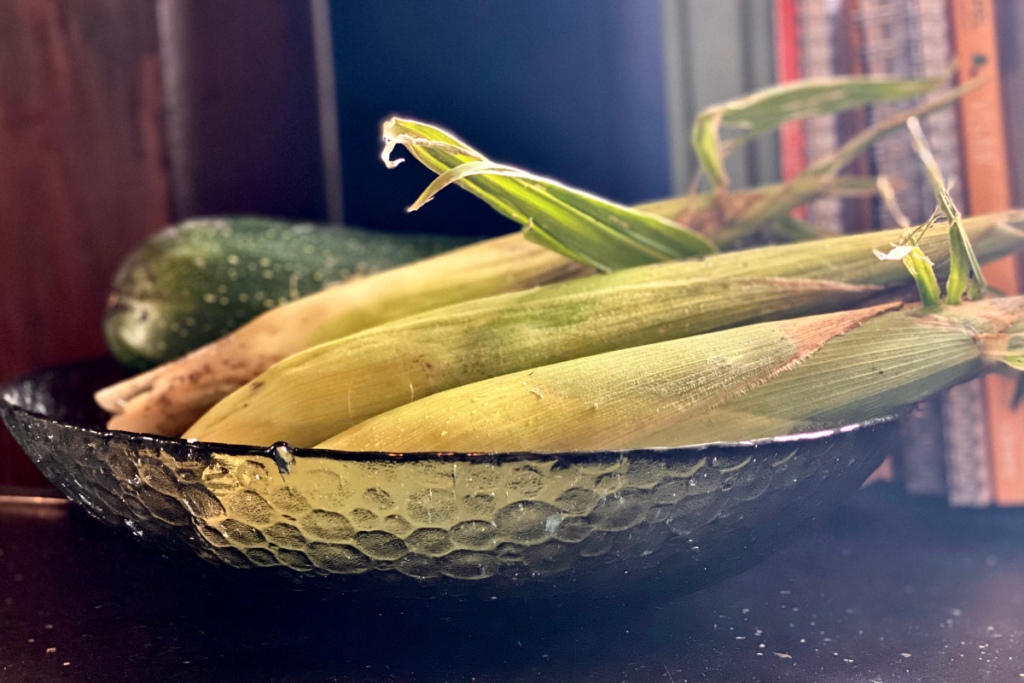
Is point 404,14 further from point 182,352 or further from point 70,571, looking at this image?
point 70,571

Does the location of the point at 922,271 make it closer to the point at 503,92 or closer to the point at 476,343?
the point at 476,343

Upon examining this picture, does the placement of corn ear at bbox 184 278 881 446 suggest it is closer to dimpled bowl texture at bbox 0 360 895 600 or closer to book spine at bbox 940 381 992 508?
dimpled bowl texture at bbox 0 360 895 600

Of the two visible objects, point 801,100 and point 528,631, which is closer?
point 528,631

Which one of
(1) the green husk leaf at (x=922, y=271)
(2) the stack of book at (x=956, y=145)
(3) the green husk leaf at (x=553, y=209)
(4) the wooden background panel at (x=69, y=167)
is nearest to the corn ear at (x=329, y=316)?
(3) the green husk leaf at (x=553, y=209)

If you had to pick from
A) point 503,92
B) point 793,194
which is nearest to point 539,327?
point 793,194

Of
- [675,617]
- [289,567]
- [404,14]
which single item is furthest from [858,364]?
[404,14]

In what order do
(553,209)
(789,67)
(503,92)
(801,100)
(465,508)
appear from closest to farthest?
(465,508)
(553,209)
(801,100)
(789,67)
(503,92)

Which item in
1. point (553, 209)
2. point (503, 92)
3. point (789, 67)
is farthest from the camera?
point (503, 92)
